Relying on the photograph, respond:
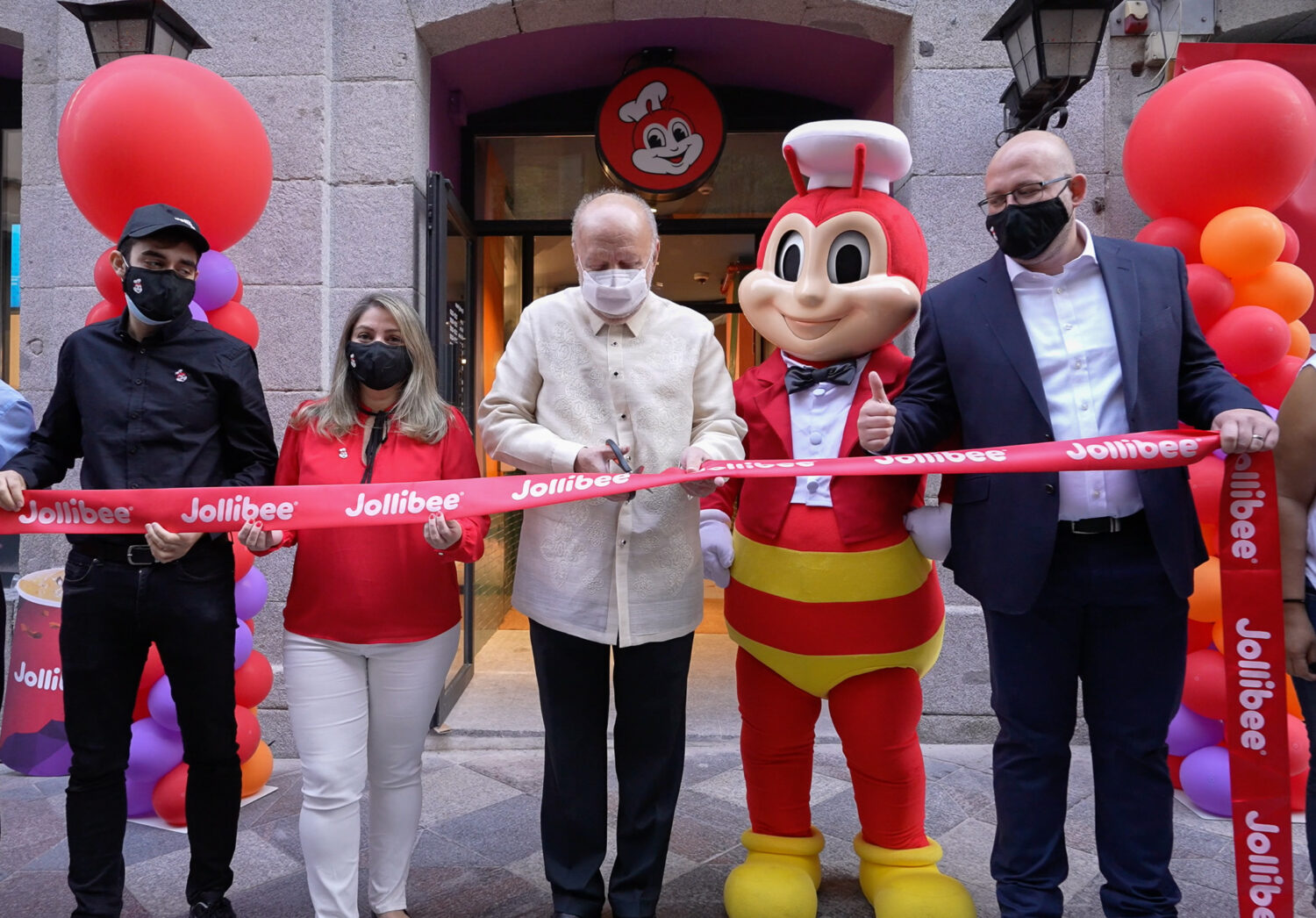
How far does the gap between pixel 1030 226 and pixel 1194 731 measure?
A: 2.42 meters

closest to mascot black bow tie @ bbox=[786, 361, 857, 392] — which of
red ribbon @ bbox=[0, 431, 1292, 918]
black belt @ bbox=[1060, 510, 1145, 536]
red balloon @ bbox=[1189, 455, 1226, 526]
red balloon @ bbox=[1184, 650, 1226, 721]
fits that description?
red ribbon @ bbox=[0, 431, 1292, 918]

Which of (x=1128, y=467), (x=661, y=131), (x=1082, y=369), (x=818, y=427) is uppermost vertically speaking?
(x=661, y=131)

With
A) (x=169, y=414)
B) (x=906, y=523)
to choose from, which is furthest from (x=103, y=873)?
(x=906, y=523)

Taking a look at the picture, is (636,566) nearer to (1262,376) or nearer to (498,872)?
(498,872)

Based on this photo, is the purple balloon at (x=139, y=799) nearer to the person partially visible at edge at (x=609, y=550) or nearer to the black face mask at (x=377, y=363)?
the person partially visible at edge at (x=609, y=550)

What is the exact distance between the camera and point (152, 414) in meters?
2.41

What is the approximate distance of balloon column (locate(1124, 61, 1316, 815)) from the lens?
3.25 meters

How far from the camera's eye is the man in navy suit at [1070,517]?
2.22 m

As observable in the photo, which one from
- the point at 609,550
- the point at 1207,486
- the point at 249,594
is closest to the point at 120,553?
the point at 249,594

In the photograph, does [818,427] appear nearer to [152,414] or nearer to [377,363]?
[377,363]

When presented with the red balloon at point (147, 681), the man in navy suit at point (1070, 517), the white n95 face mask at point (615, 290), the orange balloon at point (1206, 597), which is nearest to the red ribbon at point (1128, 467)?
the man in navy suit at point (1070, 517)

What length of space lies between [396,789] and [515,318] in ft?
14.9

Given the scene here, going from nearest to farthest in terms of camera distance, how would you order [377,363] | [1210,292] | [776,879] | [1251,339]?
[377,363] → [776,879] → [1251,339] → [1210,292]

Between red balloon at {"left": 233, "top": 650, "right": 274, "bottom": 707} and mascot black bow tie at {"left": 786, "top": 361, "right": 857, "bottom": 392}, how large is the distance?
2.50 meters
